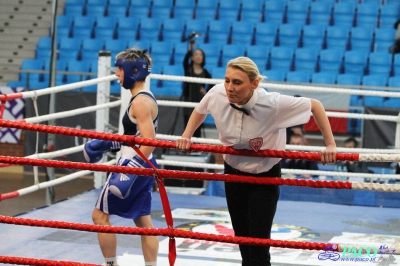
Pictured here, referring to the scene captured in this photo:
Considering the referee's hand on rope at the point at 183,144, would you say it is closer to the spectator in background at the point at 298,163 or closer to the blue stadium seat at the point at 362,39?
the spectator in background at the point at 298,163

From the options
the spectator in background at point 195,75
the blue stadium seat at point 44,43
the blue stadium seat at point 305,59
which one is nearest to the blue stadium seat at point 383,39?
the blue stadium seat at point 305,59

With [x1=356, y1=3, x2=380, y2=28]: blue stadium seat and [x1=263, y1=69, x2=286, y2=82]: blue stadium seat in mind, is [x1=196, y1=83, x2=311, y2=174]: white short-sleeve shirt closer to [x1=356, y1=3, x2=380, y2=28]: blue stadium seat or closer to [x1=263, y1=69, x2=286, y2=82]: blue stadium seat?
[x1=263, y1=69, x2=286, y2=82]: blue stadium seat

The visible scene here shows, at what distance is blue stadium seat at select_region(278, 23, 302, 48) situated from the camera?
1093 cm

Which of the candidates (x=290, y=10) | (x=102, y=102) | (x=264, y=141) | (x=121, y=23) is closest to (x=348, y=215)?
(x=102, y=102)

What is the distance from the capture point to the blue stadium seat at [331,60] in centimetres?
1037

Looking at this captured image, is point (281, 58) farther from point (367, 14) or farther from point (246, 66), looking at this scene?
point (246, 66)

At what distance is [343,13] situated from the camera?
11.2 m

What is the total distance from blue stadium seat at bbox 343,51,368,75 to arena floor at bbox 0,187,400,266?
4.69m

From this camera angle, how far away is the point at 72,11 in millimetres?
12320

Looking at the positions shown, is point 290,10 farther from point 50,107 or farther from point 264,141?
point 264,141

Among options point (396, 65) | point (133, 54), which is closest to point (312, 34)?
point (396, 65)

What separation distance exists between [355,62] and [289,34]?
1.22 metres

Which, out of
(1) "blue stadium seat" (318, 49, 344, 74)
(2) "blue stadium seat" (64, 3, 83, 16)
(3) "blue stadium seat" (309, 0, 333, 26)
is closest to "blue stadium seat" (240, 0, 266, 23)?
(3) "blue stadium seat" (309, 0, 333, 26)

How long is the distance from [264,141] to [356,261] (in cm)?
146
